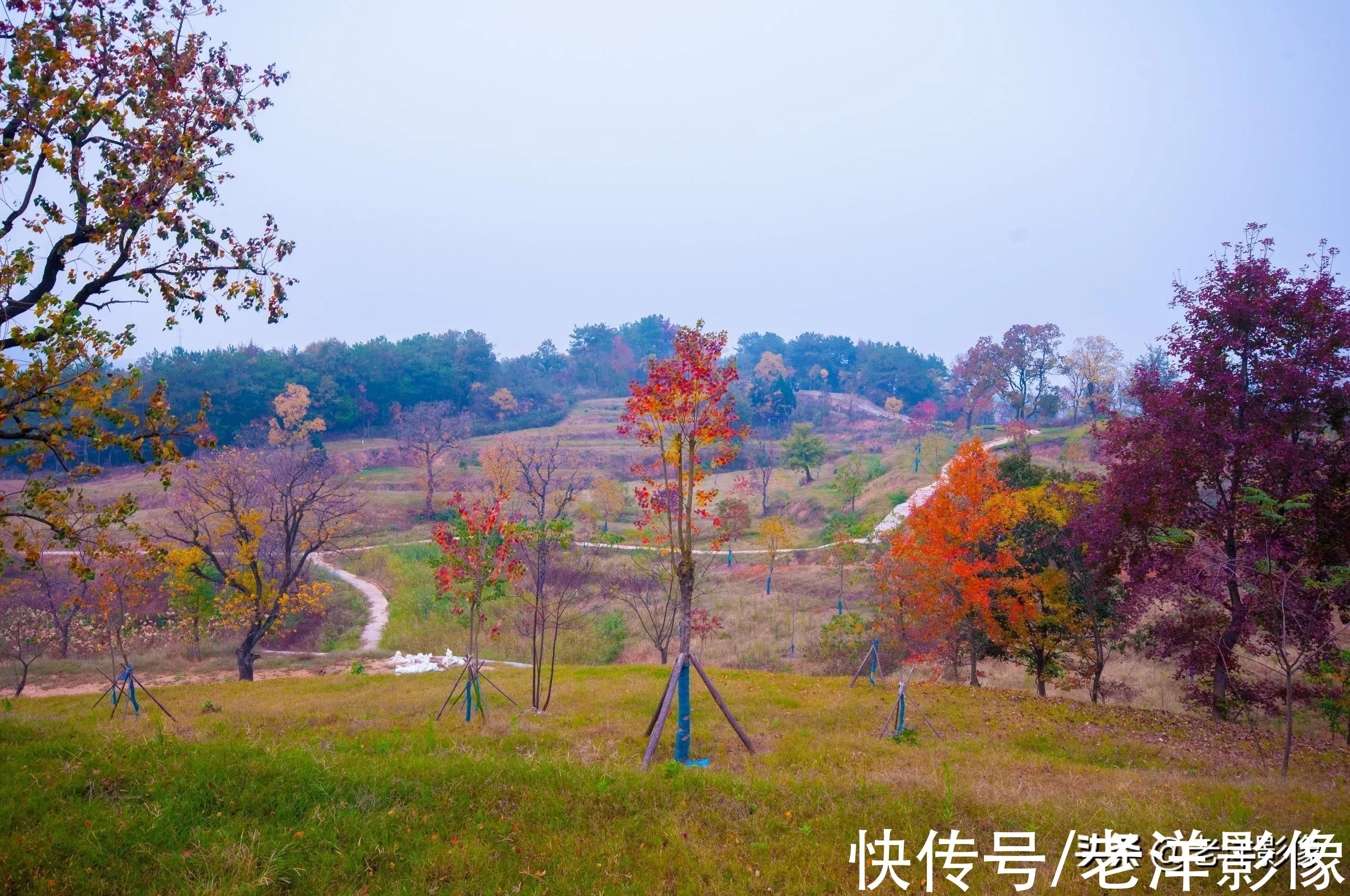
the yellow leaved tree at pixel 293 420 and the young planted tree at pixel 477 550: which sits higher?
the yellow leaved tree at pixel 293 420

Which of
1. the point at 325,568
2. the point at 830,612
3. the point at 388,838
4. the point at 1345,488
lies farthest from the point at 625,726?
the point at 325,568

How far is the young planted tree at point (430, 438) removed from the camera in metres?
52.1

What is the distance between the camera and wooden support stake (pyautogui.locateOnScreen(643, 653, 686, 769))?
29.1 ft

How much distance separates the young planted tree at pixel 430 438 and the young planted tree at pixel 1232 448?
45.5 meters

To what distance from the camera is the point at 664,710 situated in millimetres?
9484

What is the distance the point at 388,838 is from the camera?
18.9 ft

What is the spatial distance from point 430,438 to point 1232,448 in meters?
53.4

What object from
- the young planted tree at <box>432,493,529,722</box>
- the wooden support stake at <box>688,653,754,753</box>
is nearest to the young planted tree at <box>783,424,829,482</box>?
the young planted tree at <box>432,493,529,722</box>

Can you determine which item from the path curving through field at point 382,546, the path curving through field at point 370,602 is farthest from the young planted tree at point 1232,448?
the path curving through field at point 370,602

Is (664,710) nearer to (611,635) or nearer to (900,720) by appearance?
(900,720)

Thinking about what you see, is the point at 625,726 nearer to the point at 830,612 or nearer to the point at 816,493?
the point at 830,612

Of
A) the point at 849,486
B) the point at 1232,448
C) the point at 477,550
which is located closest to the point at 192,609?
the point at 477,550

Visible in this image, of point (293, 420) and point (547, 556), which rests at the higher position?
point (293, 420)

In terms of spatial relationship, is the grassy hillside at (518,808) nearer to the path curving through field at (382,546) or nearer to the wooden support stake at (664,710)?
the wooden support stake at (664,710)
